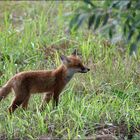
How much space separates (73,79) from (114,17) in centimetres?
362

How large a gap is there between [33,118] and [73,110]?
0.53 metres

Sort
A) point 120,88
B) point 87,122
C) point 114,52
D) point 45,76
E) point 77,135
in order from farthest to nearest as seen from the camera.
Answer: point 114,52 → point 120,88 → point 45,76 → point 87,122 → point 77,135

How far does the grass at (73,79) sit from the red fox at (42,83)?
0.51 feet

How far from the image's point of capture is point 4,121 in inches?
276

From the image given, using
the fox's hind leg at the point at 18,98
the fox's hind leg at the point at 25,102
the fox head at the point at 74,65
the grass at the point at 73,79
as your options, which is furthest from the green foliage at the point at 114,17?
the fox head at the point at 74,65

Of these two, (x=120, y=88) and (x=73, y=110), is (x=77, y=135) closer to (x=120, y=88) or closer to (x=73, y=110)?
(x=73, y=110)

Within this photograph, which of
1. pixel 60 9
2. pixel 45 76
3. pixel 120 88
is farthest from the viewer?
pixel 60 9

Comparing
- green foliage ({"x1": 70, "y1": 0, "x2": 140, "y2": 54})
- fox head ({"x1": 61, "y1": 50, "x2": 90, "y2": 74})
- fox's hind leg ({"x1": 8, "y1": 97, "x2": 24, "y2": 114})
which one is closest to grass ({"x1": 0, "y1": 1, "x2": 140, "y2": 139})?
fox's hind leg ({"x1": 8, "y1": 97, "x2": 24, "y2": 114})

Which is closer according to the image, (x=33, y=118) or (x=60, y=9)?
(x=33, y=118)

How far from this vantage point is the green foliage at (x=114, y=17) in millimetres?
4914

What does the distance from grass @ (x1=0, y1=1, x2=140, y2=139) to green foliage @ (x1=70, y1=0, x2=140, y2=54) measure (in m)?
0.23

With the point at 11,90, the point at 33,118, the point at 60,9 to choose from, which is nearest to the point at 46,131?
the point at 33,118

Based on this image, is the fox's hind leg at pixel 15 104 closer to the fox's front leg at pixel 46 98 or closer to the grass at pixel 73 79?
the grass at pixel 73 79

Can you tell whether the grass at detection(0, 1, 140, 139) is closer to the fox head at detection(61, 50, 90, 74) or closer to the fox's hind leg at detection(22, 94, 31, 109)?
the fox's hind leg at detection(22, 94, 31, 109)
